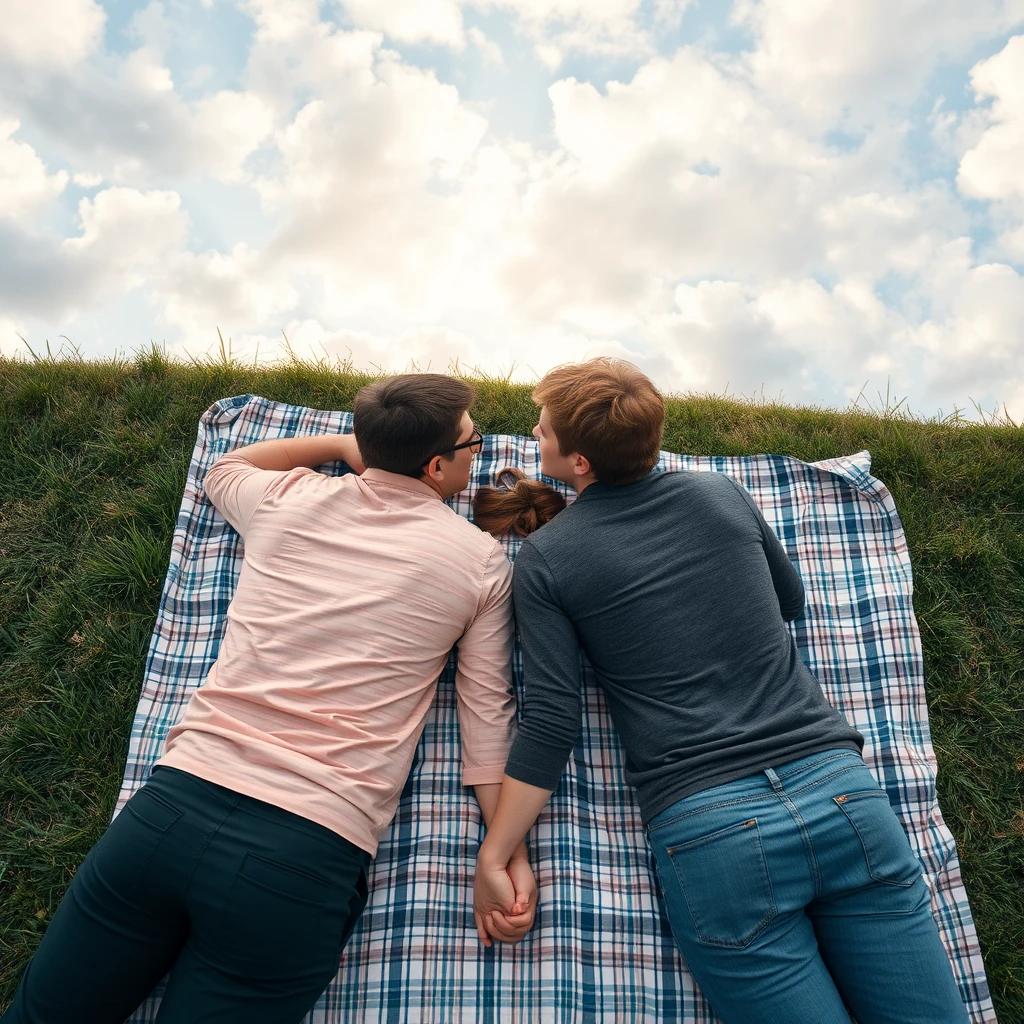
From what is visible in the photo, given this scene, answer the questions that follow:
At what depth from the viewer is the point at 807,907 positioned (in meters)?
2.68

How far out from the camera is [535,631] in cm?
297

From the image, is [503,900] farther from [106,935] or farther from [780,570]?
[780,570]

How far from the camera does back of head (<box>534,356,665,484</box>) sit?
2977mm

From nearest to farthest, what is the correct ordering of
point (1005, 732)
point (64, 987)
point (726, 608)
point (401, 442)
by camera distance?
point (64, 987)
point (726, 608)
point (401, 442)
point (1005, 732)

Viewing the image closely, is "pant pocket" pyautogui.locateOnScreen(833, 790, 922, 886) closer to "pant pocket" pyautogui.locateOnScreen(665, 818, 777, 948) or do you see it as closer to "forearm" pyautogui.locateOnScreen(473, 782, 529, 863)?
"pant pocket" pyautogui.locateOnScreen(665, 818, 777, 948)

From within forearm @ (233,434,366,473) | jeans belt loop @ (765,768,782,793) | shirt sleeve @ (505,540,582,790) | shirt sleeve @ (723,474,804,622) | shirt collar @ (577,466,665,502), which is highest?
forearm @ (233,434,366,473)

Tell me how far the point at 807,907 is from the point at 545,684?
49.2 inches

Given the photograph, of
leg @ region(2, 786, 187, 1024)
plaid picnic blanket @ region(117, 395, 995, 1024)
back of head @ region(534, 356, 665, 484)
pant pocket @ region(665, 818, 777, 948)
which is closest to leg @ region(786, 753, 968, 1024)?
pant pocket @ region(665, 818, 777, 948)

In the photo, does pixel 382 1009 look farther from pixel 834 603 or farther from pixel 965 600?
pixel 965 600

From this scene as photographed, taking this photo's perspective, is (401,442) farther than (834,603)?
No

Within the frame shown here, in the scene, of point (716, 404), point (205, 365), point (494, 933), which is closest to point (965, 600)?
point (716, 404)

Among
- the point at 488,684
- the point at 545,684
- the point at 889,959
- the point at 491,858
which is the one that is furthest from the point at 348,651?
the point at 889,959

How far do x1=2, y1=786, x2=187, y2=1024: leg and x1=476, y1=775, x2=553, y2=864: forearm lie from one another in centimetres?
115

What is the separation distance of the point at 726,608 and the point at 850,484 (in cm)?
173
